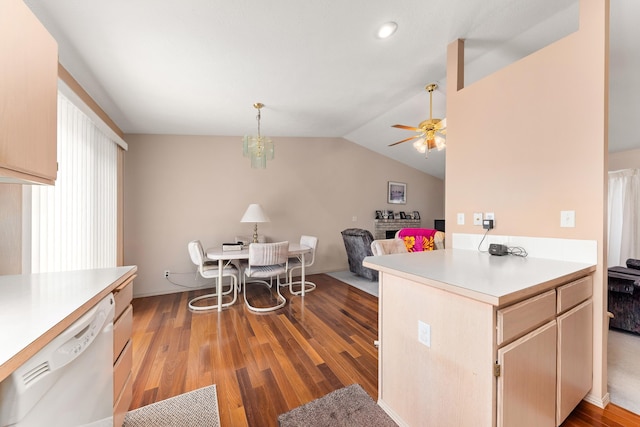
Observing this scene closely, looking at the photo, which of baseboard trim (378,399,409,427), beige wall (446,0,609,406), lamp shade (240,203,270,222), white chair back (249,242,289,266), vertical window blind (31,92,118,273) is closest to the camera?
baseboard trim (378,399,409,427)

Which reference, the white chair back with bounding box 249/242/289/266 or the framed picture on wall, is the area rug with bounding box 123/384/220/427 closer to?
the white chair back with bounding box 249/242/289/266

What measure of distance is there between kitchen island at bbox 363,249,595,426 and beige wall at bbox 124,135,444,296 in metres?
3.09

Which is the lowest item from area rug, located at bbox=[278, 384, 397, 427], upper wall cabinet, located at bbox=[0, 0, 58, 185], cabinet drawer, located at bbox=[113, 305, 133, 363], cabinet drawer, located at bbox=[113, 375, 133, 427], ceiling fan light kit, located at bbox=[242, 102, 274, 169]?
area rug, located at bbox=[278, 384, 397, 427]

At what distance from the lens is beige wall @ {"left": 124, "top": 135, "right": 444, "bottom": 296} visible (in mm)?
3512

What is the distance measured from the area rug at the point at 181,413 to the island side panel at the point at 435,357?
103cm

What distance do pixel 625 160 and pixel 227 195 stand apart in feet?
20.7

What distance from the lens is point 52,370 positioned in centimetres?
66

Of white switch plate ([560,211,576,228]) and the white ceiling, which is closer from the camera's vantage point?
white switch plate ([560,211,576,228])

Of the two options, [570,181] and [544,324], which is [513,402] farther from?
[570,181]

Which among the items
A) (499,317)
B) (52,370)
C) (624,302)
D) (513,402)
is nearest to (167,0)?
(52,370)

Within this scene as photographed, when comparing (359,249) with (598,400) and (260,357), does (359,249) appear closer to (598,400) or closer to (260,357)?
(260,357)

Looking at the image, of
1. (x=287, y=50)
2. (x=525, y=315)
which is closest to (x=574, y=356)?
(x=525, y=315)

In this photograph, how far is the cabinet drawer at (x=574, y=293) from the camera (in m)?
1.19

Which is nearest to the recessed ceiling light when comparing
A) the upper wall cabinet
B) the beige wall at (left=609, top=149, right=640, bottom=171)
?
the upper wall cabinet
